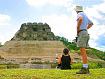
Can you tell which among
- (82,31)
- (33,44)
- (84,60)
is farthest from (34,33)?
(84,60)

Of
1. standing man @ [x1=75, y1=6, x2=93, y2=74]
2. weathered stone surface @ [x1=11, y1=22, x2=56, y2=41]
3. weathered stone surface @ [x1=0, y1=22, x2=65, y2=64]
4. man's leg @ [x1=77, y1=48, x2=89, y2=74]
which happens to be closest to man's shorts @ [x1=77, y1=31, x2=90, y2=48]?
standing man @ [x1=75, y1=6, x2=93, y2=74]

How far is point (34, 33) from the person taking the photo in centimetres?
5734

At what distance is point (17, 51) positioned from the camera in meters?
52.7

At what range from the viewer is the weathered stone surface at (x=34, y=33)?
56.8 metres

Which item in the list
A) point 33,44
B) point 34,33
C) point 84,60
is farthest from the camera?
point 34,33

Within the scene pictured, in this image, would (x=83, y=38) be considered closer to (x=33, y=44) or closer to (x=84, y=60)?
(x=84, y=60)

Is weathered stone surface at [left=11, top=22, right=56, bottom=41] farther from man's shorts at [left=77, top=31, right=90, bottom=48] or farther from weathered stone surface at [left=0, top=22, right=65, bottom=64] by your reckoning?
man's shorts at [left=77, top=31, right=90, bottom=48]

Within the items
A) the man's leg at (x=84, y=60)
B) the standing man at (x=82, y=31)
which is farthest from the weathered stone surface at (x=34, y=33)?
the man's leg at (x=84, y=60)

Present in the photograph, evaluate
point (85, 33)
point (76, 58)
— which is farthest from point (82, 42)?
point (76, 58)

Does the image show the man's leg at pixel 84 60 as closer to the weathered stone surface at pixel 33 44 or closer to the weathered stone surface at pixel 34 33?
the weathered stone surface at pixel 33 44

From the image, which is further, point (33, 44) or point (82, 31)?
point (33, 44)

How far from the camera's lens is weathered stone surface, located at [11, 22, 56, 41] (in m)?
56.8

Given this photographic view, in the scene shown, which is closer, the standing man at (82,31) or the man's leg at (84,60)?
the man's leg at (84,60)

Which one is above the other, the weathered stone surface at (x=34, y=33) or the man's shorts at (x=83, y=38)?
the weathered stone surface at (x=34, y=33)
